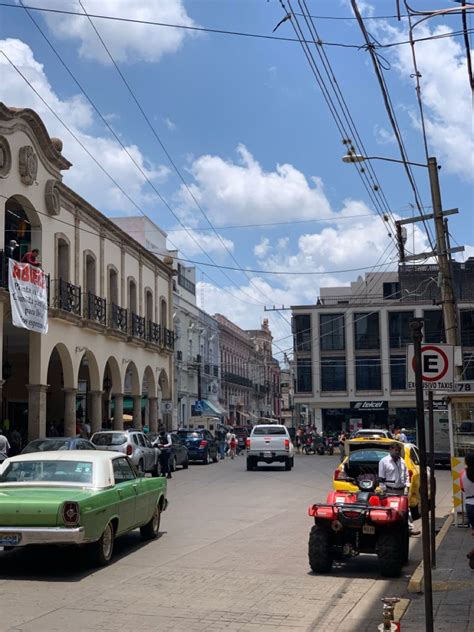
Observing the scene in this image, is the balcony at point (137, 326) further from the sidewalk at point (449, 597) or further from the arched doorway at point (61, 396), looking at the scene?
the sidewalk at point (449, 597)

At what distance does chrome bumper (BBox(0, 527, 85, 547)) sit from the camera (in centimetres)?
931

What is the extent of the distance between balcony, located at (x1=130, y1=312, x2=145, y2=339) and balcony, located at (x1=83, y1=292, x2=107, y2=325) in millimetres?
4205

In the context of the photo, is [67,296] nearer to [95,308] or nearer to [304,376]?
[95,308]

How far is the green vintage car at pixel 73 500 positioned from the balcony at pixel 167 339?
3101 cm

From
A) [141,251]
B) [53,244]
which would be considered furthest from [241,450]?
[53,244]

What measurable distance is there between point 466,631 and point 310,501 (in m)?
12.4

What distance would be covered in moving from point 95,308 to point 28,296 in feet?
25.9

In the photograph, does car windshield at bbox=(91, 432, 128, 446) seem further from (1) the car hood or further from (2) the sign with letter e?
(2) the sign with letter e

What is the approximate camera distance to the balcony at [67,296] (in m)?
28.3

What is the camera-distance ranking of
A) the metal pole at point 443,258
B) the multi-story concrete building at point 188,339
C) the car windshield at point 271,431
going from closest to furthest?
the metal pole at point 443,258 < the car windshield at point 271,431 < the multi-story concrete building at point 188,339

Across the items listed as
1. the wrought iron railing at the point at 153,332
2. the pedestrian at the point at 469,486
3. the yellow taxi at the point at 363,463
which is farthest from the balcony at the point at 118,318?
the pedestrian at the point at 469,486

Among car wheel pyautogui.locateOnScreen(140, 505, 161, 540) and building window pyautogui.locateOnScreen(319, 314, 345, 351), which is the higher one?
building window pyautogui.locateOnScreen(319, 314, 345, 351)

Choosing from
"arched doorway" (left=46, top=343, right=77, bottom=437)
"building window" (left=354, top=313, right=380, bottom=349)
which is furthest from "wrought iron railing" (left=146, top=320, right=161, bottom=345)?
"building window" (left=354, top=313, right=380, bottom=349)

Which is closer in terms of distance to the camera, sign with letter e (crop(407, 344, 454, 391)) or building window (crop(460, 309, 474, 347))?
sign with letter e (crop(407, 344, 454, 391))
